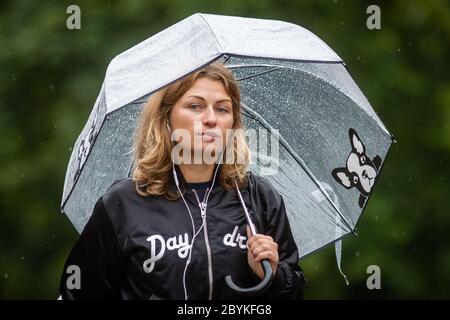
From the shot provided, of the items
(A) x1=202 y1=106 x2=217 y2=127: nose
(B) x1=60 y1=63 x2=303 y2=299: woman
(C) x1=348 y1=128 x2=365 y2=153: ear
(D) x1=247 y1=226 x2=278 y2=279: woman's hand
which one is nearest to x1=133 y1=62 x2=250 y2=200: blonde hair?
(B) x1=60 y1=63 x2=303 y2=299: woman

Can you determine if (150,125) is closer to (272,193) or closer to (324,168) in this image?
(272,193)

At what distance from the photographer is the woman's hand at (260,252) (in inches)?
141

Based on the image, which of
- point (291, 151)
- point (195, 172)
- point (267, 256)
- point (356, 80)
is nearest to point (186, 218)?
point (195, 172)

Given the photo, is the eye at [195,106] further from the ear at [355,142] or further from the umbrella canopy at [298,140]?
the ear at [355,142]

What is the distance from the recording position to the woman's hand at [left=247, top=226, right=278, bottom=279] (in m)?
3.57

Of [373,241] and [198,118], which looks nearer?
[198,118]

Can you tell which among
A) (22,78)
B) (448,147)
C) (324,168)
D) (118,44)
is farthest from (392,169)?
(324,168)

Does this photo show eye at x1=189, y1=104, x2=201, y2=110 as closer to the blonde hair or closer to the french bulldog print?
the blonde hair

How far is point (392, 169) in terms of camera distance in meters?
8.56

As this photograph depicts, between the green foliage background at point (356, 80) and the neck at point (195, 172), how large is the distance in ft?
14.5

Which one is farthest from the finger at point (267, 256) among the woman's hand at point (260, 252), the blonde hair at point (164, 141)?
the blonde hair at point (164, 141)

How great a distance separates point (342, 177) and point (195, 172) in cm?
65

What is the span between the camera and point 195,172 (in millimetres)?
3795

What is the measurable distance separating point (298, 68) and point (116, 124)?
63 cm
